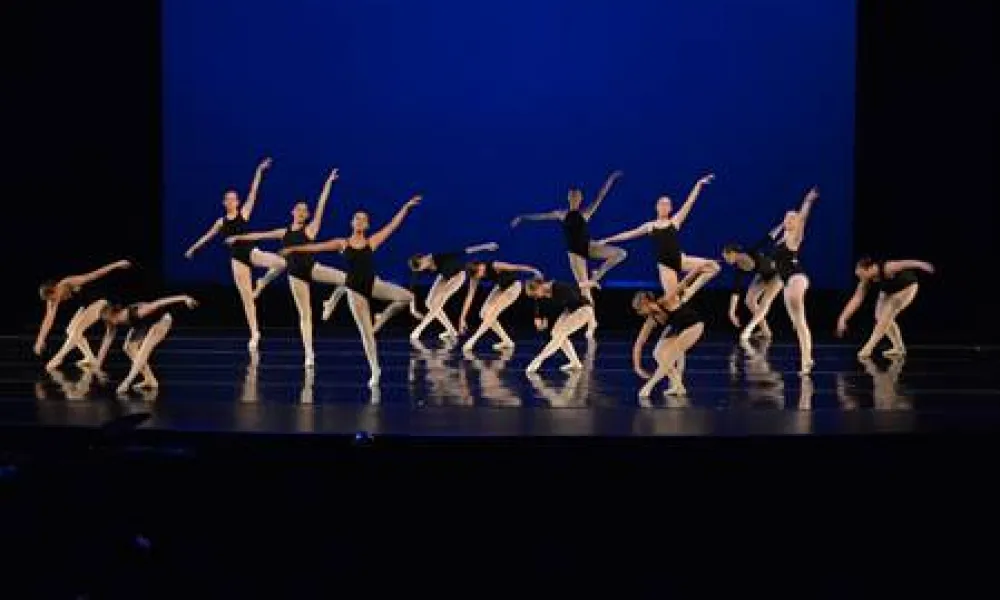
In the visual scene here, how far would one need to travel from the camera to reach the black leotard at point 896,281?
12.9 m

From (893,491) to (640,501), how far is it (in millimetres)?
1424

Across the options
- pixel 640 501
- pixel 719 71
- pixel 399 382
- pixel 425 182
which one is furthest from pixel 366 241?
pixel 719 71

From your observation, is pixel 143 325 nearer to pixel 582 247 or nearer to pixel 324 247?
pixel 324 247

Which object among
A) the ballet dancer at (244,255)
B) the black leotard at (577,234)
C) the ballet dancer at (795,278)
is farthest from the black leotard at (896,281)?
the ballet dancer at (244,255)

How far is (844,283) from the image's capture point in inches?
715

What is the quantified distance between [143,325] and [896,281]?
7.00m

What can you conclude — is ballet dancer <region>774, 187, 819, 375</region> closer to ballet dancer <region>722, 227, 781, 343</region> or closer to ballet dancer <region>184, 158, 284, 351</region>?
ballet dancer <region>722, 227, 781, 343</region>

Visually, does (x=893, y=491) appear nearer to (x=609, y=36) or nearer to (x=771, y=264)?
(x=771, y=264)

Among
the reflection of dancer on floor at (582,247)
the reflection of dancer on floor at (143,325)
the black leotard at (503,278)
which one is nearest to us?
the reflection of dancer on floor at (143,325)

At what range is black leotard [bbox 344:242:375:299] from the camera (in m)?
11.2

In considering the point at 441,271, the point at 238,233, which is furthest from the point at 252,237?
the point at 441,271

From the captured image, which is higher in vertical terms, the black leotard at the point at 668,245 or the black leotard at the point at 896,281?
the black leotard at the point at 668,245

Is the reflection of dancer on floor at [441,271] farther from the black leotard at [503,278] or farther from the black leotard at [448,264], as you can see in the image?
the black leotard at [503,278]

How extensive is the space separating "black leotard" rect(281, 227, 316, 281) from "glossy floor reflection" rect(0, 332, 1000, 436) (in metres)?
0.84
